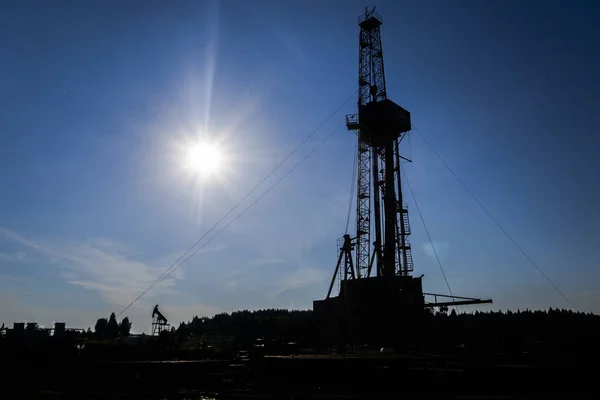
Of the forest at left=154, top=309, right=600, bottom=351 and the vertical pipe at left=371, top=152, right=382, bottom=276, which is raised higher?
the vertical pipe at left=371, top=152, right=382, bottom=276

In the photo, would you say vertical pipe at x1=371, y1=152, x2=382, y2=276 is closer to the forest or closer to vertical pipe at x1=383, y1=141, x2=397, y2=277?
vertical pipe at x1=383, y1=141, x2=397, y2=277

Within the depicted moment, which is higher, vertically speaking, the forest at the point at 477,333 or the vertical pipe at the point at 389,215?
the vertical pipe at the point at 389,215

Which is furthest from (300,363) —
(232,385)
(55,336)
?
(55,336)

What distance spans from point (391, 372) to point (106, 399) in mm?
20336

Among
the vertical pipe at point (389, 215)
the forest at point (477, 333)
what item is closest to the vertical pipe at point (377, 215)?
the vertical pipe at point (389, 215)

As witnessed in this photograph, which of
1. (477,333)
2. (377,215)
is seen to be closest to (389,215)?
(377,215)

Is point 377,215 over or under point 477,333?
over

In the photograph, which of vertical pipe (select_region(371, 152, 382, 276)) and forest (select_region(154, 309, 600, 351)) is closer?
forest (select_region(154, 309, 600, 351))

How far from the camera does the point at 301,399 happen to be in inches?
1107

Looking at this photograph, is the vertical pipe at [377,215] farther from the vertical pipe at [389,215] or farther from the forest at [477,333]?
the forest at [477,333]

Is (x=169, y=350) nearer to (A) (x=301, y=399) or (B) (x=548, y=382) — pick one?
(A) (x=301, y=399)

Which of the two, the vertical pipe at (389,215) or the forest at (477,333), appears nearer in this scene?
the forest at (477,333)

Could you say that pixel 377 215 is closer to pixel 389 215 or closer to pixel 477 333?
pixel 389 215

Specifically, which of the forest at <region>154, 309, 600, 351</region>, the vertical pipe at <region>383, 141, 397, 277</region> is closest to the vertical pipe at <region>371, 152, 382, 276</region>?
the vertical pipe at <region>383, 141, 397, 277</region>
